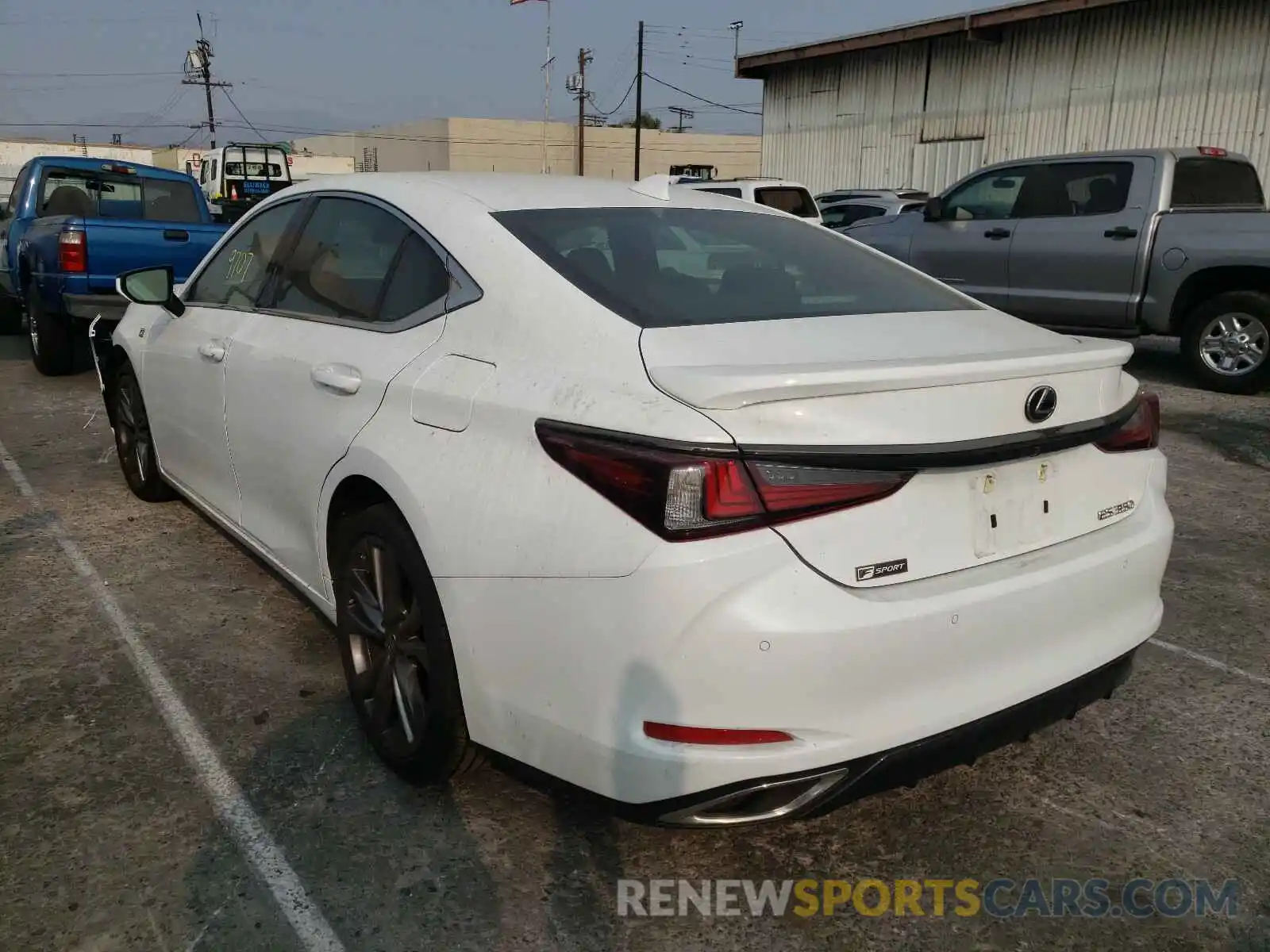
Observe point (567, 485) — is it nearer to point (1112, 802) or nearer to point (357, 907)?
point (357, 907)

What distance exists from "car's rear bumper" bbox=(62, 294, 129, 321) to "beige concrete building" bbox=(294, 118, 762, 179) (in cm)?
4717

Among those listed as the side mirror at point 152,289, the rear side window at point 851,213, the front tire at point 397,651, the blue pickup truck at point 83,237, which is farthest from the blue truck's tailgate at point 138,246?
the rear side window at point 851,213

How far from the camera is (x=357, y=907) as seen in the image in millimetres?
2330

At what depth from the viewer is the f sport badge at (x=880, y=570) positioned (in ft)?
6.73

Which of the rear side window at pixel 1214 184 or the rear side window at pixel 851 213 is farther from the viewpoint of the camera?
the rear side window at pixel 851 213

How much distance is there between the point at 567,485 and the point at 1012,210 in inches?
337

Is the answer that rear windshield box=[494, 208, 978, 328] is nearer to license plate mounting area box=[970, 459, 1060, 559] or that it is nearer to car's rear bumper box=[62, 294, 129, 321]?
license plate mounting area box=[970, 459, 1060, 559]

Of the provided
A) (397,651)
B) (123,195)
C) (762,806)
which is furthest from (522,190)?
(123,195)

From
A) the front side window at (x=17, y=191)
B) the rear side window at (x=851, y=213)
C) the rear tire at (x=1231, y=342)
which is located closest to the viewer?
the rear tire at (x=1231, y=342)

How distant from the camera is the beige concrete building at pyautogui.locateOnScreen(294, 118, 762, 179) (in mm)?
56531

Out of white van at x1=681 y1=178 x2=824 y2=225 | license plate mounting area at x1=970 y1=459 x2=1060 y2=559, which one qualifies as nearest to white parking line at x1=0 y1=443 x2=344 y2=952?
license plate mounting area at x1=970 y1=459 x2=1060 y2=559

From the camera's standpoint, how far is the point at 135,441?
518cm

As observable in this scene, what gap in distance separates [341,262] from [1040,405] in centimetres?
211

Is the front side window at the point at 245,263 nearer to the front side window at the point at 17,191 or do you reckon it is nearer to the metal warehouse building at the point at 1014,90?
the front side window at the point at 17,191
